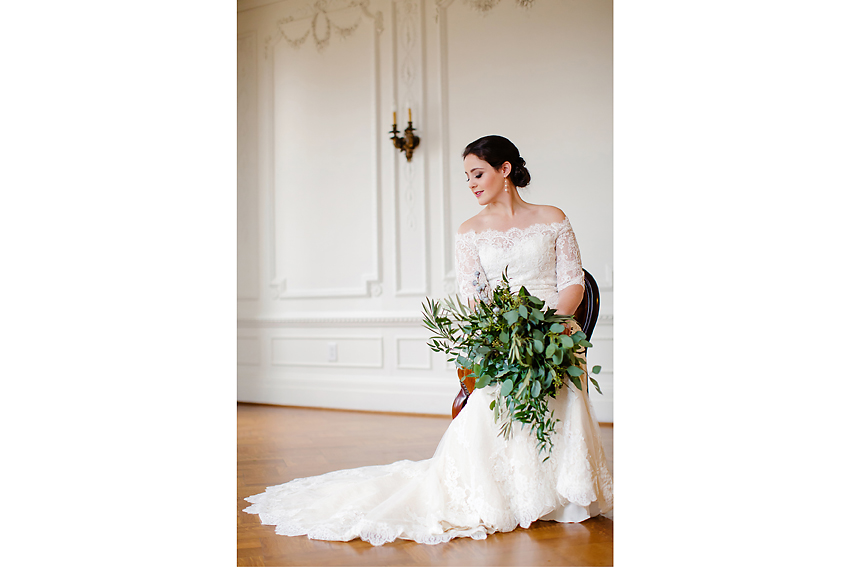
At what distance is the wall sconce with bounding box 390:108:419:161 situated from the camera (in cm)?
462

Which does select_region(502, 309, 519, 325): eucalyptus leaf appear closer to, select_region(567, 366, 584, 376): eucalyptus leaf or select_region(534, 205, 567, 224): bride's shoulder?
select_region(567, 366, 584, 376): eucalyptus leaf

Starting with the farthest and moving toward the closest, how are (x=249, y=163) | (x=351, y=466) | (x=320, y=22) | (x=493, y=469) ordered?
1. (x=249, y=163)
2. (x=320, y=22)
3. (x=351, y=466)
4. (x=493, y=469)

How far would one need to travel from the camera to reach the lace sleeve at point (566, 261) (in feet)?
7.71

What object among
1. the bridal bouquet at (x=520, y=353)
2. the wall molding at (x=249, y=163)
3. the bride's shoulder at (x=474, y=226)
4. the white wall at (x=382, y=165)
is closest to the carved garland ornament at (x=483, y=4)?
the white wall at (x=382, y=165)

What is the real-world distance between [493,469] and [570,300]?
27.3 inches

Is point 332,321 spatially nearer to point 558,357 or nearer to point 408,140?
point 408,140

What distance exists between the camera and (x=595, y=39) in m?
4.13

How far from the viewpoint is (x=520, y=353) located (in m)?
1.98

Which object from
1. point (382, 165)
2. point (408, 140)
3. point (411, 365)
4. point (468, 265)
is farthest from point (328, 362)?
point (468, 265)

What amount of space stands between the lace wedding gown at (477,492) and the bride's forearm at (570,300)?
0.11 feet
